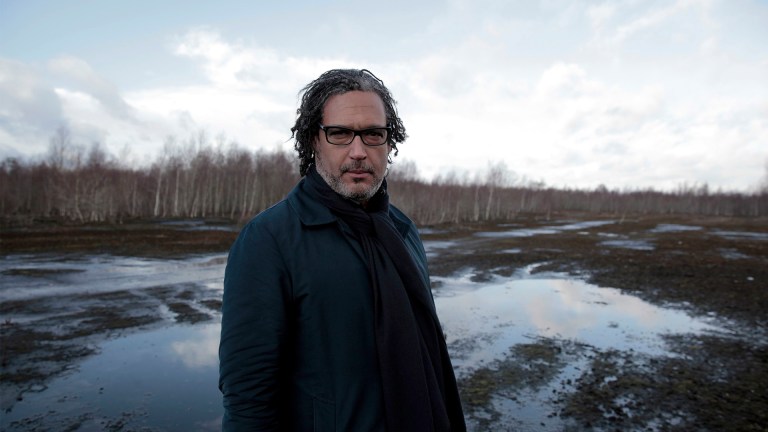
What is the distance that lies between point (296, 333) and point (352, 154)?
0.81 metres

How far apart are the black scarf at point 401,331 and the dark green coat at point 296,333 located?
0.06 meters

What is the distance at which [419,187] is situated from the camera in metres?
59.0

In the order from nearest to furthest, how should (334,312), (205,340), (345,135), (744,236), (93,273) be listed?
(334,312) < (345,135) < (205,340) < (93,273) < (744,236)

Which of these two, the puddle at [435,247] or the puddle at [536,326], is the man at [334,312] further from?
the puddle at [435,247]

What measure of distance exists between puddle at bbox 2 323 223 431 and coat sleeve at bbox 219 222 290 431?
183 inches

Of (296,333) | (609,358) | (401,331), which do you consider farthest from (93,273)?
(401,331)

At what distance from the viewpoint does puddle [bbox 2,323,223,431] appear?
18.6 ft

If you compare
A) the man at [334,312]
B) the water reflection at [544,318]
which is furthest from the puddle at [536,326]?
the man at [334,312]

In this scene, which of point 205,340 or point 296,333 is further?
point 205,340

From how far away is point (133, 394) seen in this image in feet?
21.3

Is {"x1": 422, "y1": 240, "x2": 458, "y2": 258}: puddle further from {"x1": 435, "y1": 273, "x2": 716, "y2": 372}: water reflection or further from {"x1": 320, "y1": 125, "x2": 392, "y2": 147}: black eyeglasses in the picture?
{"x1": 320, "y1": 125, "x2": 392, "y2": 147}: black eyeglasses

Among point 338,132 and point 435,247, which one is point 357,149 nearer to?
point 338,132

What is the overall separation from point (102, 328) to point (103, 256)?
42.0 feet

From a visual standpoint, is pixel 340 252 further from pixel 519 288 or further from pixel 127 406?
pixel 519 288
